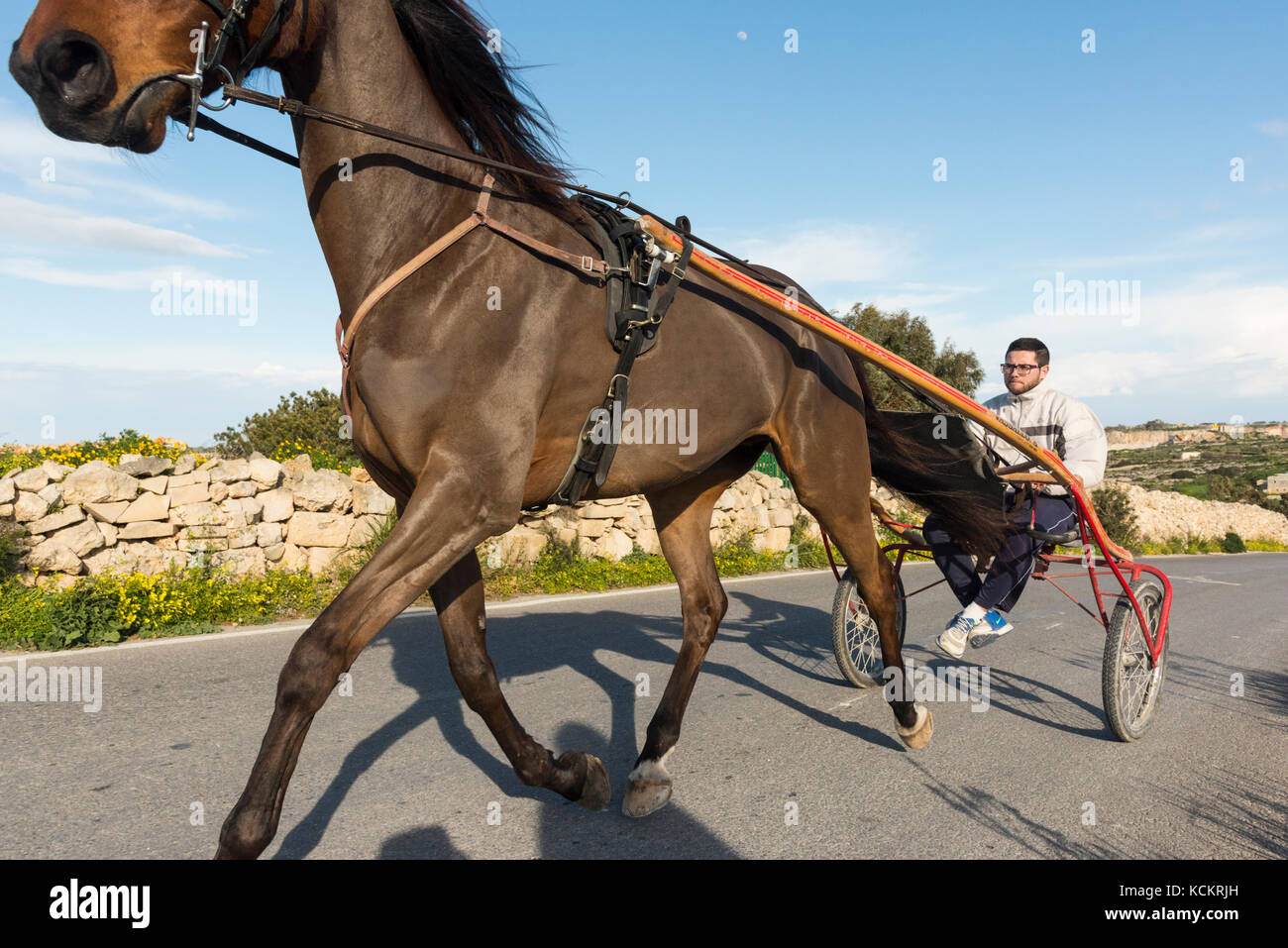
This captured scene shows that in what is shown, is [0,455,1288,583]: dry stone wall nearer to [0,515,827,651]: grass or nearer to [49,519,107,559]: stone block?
[49,519,107,559]: stone block

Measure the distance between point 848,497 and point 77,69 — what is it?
3436mm

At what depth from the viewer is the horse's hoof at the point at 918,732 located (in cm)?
432

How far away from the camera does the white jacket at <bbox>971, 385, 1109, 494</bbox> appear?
5219mm

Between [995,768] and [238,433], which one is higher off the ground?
[238,433]

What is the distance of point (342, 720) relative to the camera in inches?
178

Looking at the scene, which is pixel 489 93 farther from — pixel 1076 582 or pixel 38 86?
pixel 1076 582

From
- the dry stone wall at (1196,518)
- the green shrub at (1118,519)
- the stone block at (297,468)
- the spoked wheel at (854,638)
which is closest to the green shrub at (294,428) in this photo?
the stone block at (297,468)

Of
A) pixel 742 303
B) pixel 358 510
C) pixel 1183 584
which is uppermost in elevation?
pixel 742 303

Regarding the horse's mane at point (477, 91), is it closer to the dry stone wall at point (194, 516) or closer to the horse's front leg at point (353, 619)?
the horse's front leg at point (353, 619)

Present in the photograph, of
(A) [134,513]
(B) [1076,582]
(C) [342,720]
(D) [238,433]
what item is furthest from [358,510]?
(B) [1076,582]

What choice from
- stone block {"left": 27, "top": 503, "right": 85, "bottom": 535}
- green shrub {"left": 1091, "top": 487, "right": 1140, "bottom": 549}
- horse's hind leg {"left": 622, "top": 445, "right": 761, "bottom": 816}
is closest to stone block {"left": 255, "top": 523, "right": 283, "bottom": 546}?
stone block {"left": 27, "top": 503, "right": 85, "bottom": 535}

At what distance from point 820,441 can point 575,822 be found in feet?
6.69

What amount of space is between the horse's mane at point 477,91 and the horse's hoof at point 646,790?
Answer: 2.17 m

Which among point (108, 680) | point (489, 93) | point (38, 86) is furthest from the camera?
point (108, 680)
